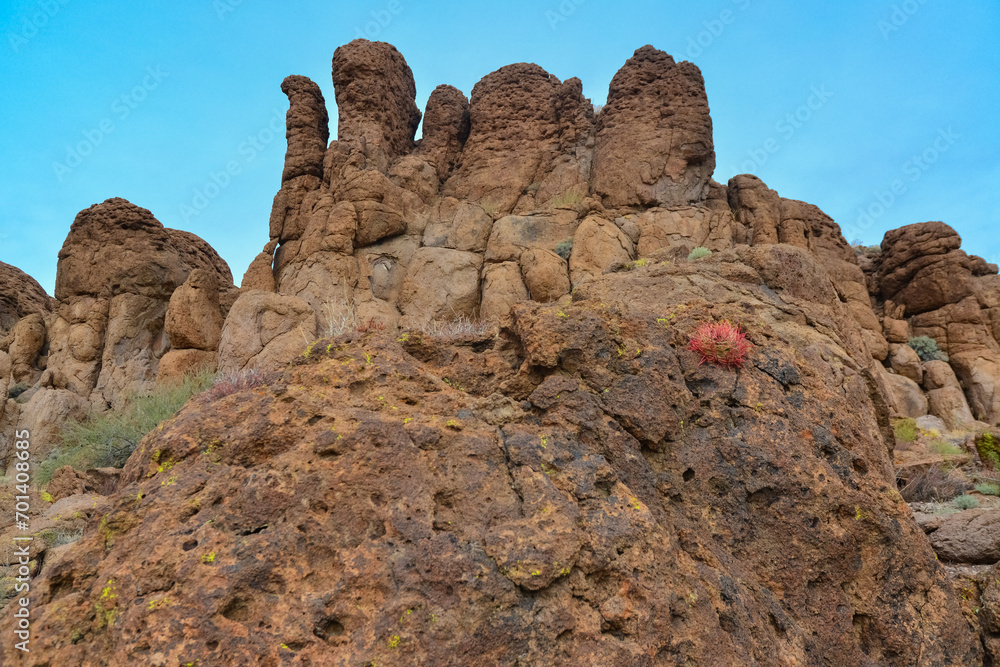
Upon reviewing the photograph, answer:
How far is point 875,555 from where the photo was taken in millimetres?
3479

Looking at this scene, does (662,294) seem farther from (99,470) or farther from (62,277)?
(62,277)

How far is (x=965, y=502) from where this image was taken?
20.6 feet

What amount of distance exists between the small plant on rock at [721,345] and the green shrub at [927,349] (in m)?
19.0

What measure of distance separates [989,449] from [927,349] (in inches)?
483

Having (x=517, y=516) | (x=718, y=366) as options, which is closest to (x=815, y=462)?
(x=718, y=366)

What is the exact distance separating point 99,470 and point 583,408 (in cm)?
915

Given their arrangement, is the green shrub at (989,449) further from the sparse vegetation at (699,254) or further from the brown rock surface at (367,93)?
the brown rock surface at (367,93)

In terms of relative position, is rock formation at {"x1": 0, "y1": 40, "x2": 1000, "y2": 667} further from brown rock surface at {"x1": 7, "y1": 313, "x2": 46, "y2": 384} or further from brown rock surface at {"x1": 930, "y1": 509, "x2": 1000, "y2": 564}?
brown rock surface at {"x1": 7, "y1": 313, "x2": 46, "y2": 384}

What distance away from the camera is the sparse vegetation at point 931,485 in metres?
6.91

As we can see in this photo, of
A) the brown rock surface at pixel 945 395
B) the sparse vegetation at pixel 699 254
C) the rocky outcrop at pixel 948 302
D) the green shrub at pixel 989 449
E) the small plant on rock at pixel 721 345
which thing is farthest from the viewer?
the rocky outcrop at pixel 948 302

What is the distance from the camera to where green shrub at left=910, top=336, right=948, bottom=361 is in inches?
736

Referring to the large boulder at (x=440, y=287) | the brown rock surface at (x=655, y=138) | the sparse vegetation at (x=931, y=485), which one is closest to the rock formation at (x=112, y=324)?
the large boulder at (x=440, y=287)

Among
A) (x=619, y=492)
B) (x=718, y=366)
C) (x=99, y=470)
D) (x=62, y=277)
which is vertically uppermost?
(x=62, y=277)

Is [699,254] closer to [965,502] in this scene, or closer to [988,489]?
[965,502]
